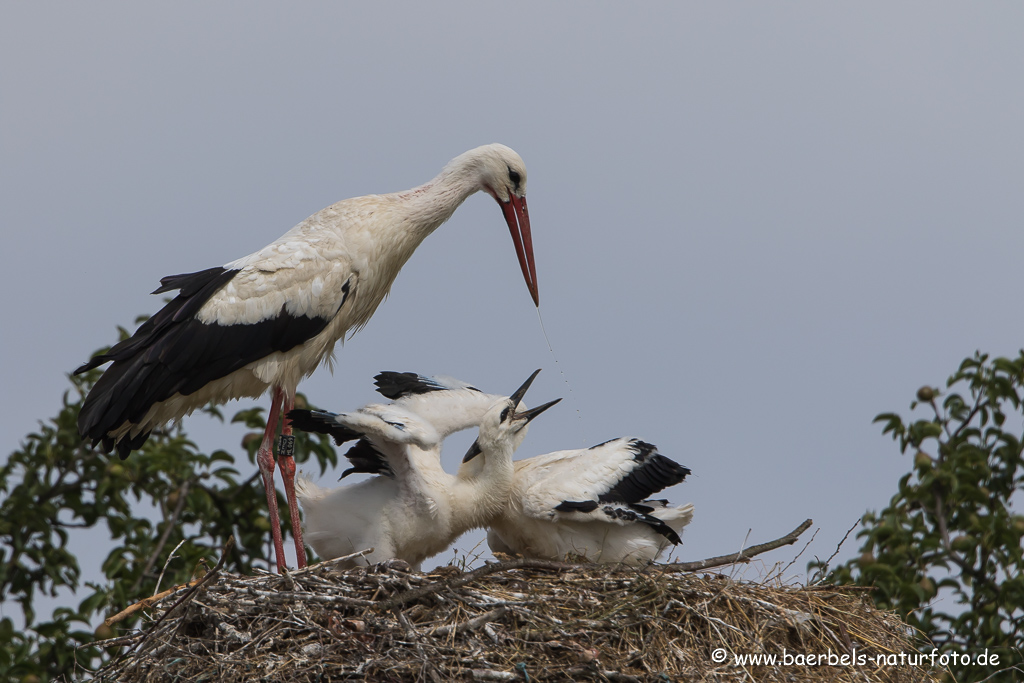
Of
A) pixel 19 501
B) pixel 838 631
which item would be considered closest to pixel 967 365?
pixel 838 631

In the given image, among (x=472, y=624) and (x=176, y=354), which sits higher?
(x=176, y=354)

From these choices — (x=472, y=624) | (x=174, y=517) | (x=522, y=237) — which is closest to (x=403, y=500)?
(x=472, y=624)

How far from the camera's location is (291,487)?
625 cm

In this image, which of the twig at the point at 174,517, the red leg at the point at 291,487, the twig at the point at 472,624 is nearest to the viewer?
the twig at the point at 472,624

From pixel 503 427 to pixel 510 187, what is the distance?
4.33 feet

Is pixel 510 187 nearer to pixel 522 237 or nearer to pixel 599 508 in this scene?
pixel 522 237

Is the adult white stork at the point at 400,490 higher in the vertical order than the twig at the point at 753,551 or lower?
higher

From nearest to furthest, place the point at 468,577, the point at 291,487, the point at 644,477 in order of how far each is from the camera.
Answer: the point at 468,577, the point at 644,477, the point at 291,487

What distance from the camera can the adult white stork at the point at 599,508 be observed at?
572cm

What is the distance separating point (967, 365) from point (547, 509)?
118 inches

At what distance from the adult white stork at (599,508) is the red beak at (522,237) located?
3.50 ft

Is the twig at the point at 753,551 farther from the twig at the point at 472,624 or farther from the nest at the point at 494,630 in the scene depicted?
the twig at the point at 472,624

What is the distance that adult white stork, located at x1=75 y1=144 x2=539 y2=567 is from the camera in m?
5.70

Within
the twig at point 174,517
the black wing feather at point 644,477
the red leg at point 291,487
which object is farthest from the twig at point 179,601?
the twig at point 174,517
